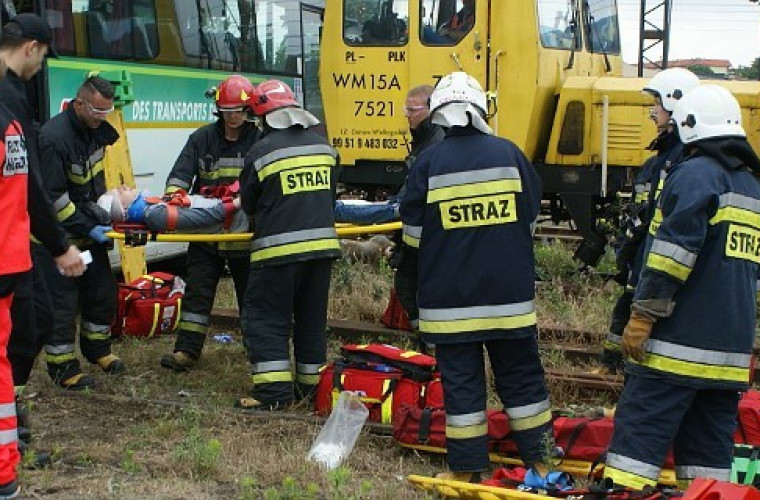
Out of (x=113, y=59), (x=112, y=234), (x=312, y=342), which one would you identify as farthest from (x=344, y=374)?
(x=113, y=59)

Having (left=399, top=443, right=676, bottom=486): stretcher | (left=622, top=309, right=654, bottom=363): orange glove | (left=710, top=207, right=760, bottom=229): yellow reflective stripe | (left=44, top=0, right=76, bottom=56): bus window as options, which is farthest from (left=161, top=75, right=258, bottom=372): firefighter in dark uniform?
(left=710, top=207, right=760, bottom=229): yellow reflective stripe

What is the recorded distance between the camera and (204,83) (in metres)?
10.4

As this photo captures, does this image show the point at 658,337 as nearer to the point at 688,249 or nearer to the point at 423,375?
the point at 688,249

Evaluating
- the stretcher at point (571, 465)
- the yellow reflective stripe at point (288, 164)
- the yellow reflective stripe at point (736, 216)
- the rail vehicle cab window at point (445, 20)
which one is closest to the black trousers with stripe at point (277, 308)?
the yellow reflective stripe at point (288, 164)

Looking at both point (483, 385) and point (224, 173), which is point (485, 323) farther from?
point (224, 173)

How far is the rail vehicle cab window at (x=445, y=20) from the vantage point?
1045cm

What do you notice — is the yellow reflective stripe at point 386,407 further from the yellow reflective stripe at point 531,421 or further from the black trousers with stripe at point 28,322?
the black trousers with stripe at point 28,322

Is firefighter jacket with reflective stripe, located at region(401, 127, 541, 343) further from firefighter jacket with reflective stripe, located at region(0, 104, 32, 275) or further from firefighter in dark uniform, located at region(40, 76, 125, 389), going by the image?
firefighter in dark uniform, located at region(40, 76, 125, 389)

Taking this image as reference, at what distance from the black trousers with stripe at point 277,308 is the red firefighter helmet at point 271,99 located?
2.90ft

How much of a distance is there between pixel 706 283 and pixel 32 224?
2.89m

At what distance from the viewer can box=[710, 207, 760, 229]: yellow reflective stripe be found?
4.34m

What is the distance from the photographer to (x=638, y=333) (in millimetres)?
4383

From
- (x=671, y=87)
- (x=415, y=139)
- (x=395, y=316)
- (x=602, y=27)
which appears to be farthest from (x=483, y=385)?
(x=602, y=27)

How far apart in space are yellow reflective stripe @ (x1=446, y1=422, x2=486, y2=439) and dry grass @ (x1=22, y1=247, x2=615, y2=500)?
339 millimetres
